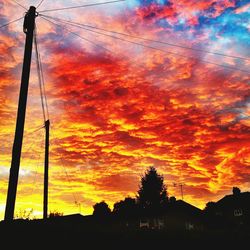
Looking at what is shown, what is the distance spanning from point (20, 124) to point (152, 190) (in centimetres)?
6626

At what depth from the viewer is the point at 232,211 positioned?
2382 inches

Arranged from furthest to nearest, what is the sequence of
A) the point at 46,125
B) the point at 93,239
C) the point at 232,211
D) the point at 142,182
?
the point at 142,182 < the point at 232,211 < the point at 46,125 < the point at 93,239

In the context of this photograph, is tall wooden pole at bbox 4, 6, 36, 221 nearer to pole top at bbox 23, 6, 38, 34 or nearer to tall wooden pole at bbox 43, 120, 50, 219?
pole top at bbox 23, 6, 38, 34

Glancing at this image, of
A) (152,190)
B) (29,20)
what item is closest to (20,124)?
(29,20)

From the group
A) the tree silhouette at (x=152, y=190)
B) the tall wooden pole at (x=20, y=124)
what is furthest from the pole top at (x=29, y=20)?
the tree silhouette at (x=152, y=190)

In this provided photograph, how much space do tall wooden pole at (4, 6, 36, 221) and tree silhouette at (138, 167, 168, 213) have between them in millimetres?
63904

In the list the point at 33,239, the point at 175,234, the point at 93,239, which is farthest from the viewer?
the point at 175,234

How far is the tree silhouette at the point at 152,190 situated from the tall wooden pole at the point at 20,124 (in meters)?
63.9

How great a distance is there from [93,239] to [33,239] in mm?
2637

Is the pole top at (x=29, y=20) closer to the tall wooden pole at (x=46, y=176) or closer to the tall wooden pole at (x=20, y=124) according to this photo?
the tall wooden pole at (x=20, y=124)

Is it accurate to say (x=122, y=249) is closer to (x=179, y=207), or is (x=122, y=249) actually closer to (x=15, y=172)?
(x=15, y=172)

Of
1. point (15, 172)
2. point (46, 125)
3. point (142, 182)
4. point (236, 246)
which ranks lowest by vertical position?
point (236, 246)

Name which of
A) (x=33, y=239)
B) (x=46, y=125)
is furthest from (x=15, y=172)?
(x=46, y=125)

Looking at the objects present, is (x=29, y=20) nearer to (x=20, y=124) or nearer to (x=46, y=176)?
(x=20, y=124)
